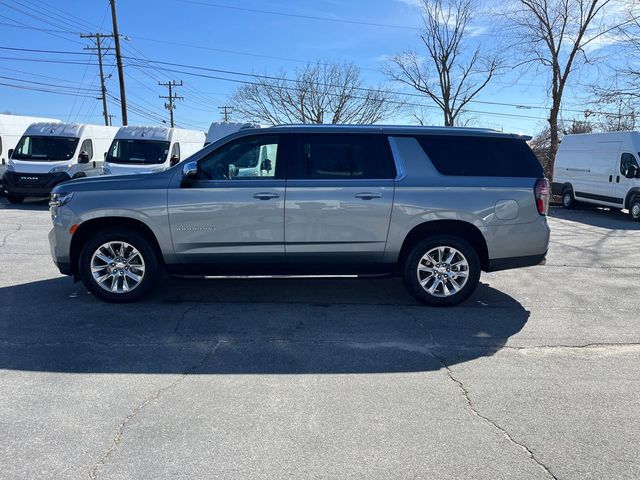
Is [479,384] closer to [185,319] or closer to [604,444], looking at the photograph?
[604,444]

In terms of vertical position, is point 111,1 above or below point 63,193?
above

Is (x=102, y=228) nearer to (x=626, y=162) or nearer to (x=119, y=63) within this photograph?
(x=626, y=162)

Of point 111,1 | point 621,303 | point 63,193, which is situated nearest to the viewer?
point 63,193

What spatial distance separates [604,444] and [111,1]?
32.7 metres

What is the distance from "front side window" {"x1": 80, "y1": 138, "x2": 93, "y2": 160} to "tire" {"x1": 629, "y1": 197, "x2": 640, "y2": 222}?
57.2 feet

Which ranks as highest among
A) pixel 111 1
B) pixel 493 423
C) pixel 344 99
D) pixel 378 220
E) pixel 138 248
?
pixel 111 1

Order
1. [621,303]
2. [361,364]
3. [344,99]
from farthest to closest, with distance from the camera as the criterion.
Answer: [344,99] < [621,303] < [361,364]

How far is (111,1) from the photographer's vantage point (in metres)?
29.1

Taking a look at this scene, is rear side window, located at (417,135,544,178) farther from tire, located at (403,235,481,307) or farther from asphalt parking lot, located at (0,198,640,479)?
asphalt parking lot, located at (0,198,640,479)

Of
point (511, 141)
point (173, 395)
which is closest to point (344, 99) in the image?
point (511, 141)

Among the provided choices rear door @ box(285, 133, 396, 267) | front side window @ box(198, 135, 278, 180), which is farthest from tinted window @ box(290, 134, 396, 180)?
front side window @ box(198, 135, 278, 180)

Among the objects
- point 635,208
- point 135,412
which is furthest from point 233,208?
point 635,208

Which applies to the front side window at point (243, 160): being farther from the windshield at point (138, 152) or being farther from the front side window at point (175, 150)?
the front side window at point (175, 150)

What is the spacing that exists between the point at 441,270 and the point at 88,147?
15.8 metres
